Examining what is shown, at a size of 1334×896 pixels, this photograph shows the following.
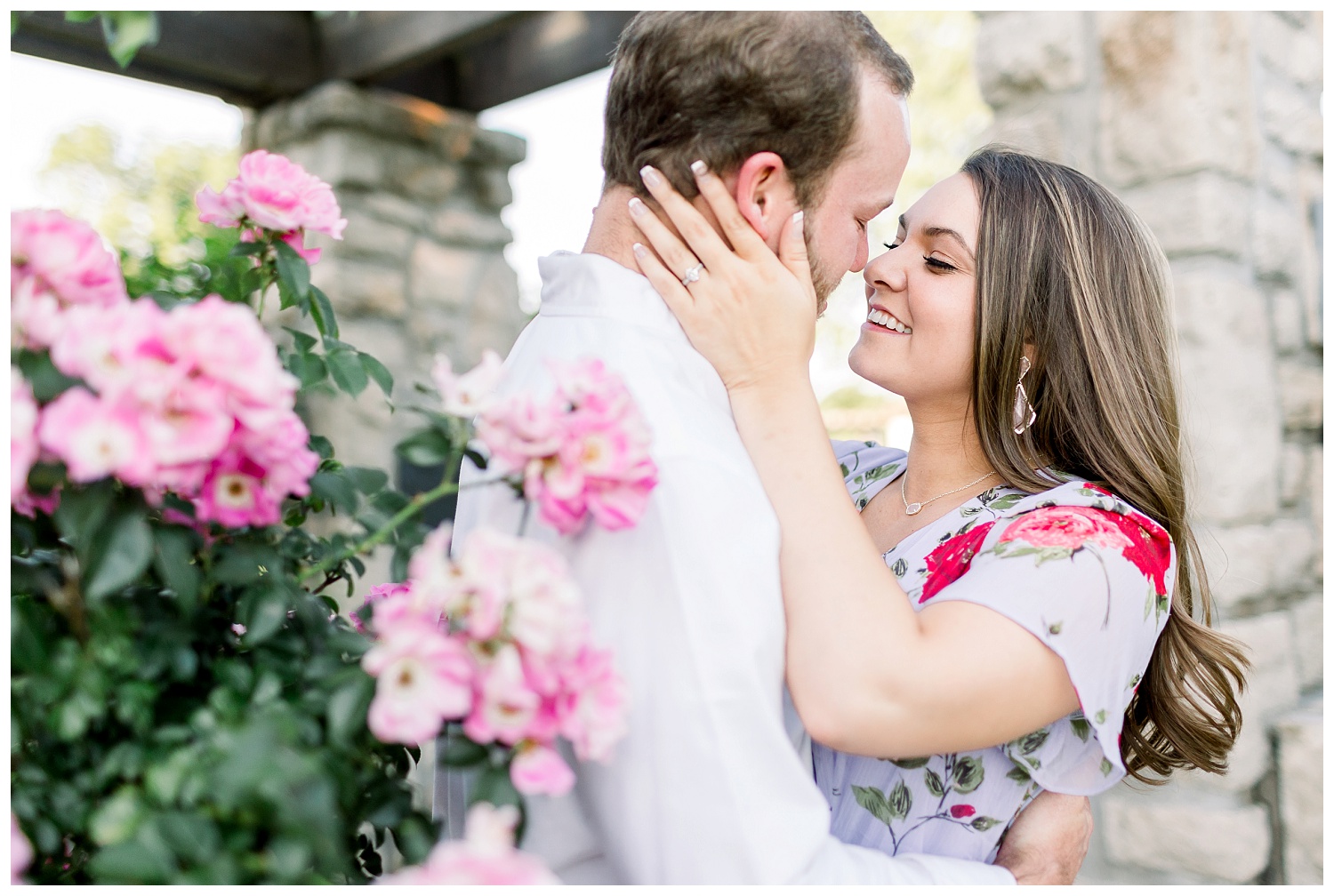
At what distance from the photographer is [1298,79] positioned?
239 centimetres

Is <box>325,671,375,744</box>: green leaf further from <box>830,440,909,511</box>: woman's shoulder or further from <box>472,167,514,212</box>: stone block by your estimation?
<box>472,167,514,212</box>: stone block

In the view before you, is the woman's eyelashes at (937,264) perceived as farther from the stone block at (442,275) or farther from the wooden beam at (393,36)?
the stone block at (442,275)

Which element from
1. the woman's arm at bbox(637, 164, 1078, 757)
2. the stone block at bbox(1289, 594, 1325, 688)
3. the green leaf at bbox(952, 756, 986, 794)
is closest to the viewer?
the woman's arm at bbox(637, 164, 1078, 757)

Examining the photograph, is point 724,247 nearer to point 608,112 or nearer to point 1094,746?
point 608,112

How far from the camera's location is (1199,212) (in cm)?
215

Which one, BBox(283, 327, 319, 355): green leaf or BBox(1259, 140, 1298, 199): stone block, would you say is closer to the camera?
BBox(283, 327, 319, 355): green leaf

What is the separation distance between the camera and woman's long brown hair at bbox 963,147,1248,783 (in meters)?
1.58

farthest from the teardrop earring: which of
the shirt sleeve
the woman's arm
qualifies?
the shirt sleeve

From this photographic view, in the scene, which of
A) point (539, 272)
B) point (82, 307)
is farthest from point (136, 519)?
point (539, 272)

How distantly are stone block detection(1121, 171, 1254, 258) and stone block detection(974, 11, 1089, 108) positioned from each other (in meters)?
0.34

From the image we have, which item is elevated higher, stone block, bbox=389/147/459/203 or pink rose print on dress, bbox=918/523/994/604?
stone block, bbox=389/147/459/203

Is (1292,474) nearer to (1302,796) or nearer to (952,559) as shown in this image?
(1302,796)

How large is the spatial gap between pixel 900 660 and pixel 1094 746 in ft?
1.68

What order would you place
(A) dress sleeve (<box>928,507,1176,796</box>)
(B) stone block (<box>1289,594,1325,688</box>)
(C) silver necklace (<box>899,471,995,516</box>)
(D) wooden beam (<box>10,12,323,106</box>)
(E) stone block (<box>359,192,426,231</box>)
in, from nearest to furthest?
(A) dress sleeve (<box>928,507,1176,796</box>) → (C) silver necklace (<box>899,471,995,516</box>) → (B) stone block (<box>1289,594,1325,688</box>) → (D) wooden beam (<box>10,12,323,106</box>) → (E) stone block (<box>359,192,426,231</box>)
